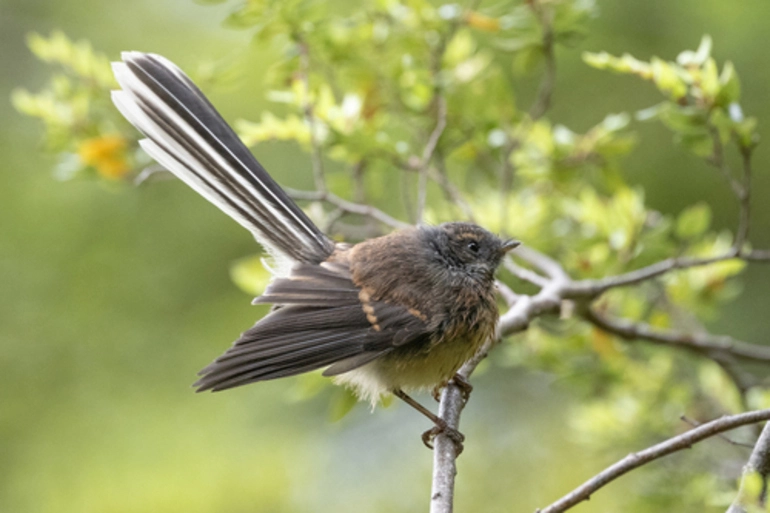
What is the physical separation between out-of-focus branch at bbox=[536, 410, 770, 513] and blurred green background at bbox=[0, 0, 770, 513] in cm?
314

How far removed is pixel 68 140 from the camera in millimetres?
3971

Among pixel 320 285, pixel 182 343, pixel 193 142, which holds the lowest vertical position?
pixel 320 285

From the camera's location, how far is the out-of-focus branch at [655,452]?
2031 mm

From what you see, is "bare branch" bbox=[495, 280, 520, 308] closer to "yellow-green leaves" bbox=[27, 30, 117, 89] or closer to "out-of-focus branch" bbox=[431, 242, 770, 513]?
"out-of-focus branch" bbox=[431, 242, 770, 513]

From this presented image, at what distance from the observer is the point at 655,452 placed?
2131 millimetres

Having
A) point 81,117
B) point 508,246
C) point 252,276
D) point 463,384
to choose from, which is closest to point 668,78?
point 508,246

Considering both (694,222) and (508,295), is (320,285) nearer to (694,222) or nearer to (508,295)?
(508,295)

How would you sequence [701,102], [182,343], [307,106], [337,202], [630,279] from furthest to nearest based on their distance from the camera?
[182,343] → [337,202] → [307,106] → [630,279] → [701,102]

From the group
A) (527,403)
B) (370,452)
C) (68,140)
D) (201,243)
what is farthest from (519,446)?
(68,140)

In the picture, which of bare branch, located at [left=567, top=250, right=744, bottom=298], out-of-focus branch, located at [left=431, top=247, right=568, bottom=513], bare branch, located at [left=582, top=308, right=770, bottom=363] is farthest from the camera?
bare branch, located at [left=582, top=308, right=770, bottom=363]

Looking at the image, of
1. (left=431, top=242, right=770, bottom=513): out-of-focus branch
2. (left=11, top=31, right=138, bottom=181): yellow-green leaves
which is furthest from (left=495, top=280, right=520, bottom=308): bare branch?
(left=11, top=31, right=138, bottom=181): yellow-green leaves

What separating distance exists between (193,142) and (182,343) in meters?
3.00

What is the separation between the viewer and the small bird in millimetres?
2844

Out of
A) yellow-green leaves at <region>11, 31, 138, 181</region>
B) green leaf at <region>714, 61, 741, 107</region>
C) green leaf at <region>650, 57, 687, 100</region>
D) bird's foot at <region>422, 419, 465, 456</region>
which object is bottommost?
bird's foot at <region>422, 419, 465, 456</region>
